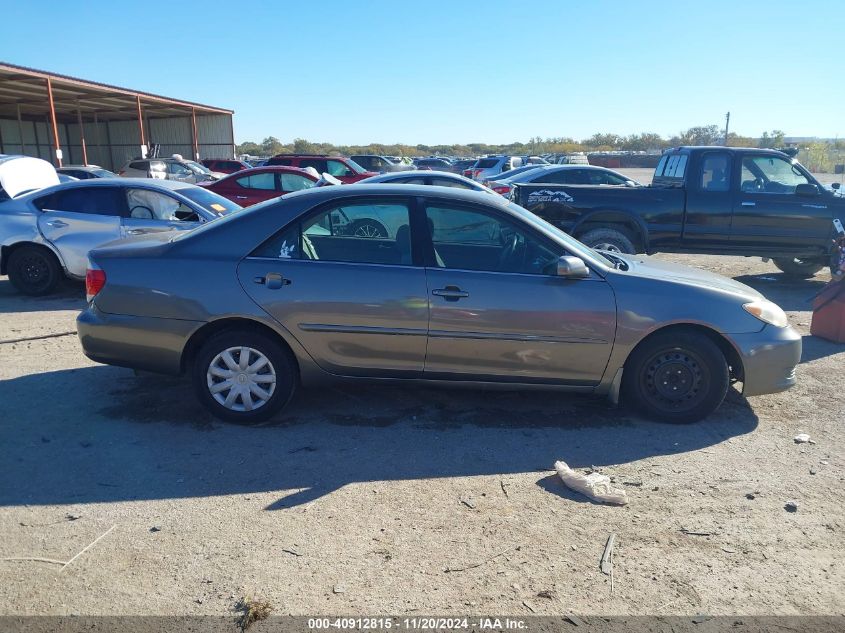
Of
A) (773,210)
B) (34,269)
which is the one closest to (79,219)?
(34,269)

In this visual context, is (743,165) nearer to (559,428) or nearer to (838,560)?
(559,428)

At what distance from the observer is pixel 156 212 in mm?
8938

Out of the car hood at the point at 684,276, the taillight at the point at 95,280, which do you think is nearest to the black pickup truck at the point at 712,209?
the car hood at the point at 684,276

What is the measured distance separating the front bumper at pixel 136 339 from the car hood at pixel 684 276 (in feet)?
10.6

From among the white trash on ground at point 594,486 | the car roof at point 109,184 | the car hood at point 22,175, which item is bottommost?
the white trash on ground at point 594,486

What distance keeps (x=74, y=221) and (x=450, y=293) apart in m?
6.34

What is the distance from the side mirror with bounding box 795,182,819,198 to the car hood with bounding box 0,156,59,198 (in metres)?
10.8

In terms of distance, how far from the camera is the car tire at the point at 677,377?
4.74 meters

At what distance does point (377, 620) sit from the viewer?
281cm

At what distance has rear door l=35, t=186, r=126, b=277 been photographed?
28.6 feet

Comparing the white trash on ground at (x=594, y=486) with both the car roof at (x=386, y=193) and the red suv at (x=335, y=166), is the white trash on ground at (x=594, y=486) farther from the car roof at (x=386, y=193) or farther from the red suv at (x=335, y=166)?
the red suv at (x=335, y=166)

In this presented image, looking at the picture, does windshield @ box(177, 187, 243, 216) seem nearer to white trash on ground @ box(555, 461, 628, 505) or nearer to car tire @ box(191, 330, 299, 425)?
car tire @ box(191, 330, 299, 425)

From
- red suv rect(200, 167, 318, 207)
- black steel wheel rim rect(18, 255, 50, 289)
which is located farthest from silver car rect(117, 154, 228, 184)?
black steel wheel rim rect(18, 255, 50, 289)

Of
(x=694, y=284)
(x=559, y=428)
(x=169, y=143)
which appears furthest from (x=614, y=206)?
(x=169, y=143)
